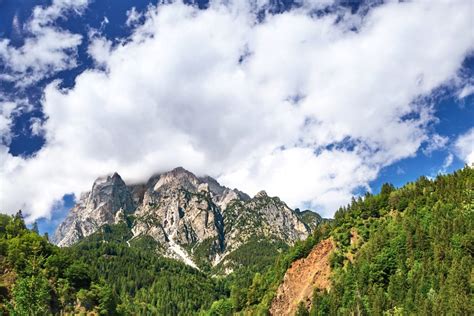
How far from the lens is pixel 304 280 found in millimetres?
166375

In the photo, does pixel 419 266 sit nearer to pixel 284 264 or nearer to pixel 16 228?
pixel 284 264

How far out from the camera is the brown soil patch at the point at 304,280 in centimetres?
15762

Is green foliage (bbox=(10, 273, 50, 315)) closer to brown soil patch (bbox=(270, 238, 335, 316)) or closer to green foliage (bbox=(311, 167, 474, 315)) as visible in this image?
green foliage (bbox=(311, 167, 474, 315))

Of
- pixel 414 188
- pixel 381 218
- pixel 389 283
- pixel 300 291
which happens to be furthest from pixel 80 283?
pixel 414 188

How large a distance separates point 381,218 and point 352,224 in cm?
1101

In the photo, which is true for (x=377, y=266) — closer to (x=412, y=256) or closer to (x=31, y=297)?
(x=412, y=256)

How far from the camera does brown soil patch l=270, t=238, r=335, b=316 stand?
157625 mm

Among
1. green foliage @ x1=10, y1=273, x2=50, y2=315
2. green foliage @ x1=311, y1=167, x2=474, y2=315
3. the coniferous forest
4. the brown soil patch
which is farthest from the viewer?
the brown soil patch

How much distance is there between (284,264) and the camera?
18500 cm

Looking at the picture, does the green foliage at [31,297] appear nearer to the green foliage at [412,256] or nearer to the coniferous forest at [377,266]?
the coniferous forest at [377,266]

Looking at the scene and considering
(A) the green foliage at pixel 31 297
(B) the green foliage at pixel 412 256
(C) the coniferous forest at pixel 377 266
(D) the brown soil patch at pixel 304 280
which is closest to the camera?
(A) the green foliage at pixel 31 297

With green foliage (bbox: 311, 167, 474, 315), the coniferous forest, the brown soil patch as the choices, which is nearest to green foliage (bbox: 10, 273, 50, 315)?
the coniferous forest

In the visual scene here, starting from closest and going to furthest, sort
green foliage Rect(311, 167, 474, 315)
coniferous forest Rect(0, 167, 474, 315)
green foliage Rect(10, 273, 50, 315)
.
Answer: green foliage Rect(10, 273, 50, 315), green foliage Rect(311, 167, 474, 315), coniferous forest Rect(0, 167, 474, 315)

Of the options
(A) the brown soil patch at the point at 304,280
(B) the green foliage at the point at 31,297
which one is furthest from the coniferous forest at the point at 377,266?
(A) the brown soil patch at the point at 304,280
